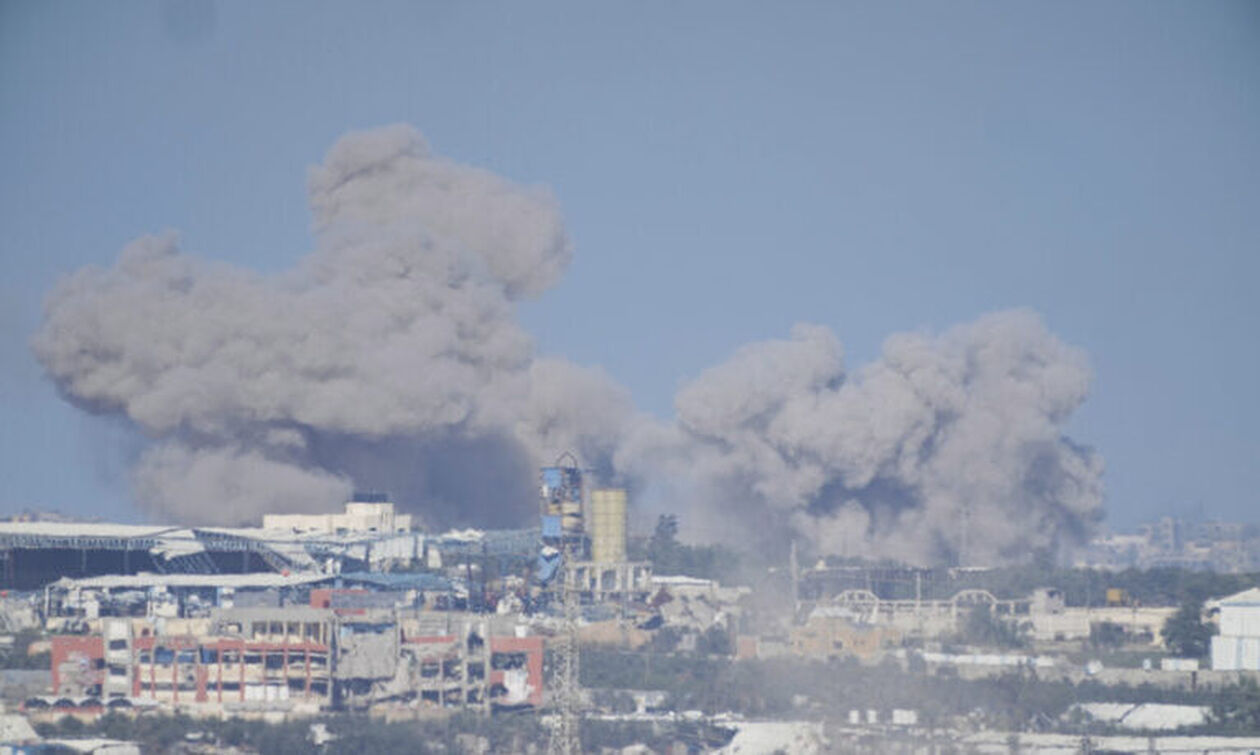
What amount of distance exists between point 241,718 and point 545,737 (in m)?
4.57

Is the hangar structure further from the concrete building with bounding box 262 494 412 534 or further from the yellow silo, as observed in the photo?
the yellow silo

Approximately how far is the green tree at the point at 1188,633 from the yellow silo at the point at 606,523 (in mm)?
13537

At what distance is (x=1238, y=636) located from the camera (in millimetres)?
46969

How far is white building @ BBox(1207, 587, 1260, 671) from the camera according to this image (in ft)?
152

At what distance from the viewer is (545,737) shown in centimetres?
3950

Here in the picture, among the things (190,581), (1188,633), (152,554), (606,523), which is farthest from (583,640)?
(1188,633)

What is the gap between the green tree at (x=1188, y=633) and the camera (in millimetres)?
49062

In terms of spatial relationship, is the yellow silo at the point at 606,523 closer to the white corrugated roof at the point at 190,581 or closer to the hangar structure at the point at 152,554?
the hangar structure at the point at 152,554

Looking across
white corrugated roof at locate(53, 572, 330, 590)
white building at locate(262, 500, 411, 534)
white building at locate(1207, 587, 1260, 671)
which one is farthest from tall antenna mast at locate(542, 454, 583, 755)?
white building at locate(262, 500, 411, 534)

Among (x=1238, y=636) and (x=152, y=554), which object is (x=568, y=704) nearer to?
(x=1238, y=636)

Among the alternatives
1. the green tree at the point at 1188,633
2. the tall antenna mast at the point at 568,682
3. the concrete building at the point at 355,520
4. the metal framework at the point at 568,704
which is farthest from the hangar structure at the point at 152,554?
the green tree at the point at 1188,633

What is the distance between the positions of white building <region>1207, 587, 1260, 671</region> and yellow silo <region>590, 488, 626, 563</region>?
16.2 meters

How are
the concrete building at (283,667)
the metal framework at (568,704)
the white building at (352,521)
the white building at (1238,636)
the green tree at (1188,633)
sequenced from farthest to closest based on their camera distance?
the white building at (352,521)
the green tree at (1188,633)
the white building at (1238,636)
the concrete building at (283,667)
the metal framework at (568,704)

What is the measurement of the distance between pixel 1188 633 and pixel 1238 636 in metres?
2.87
